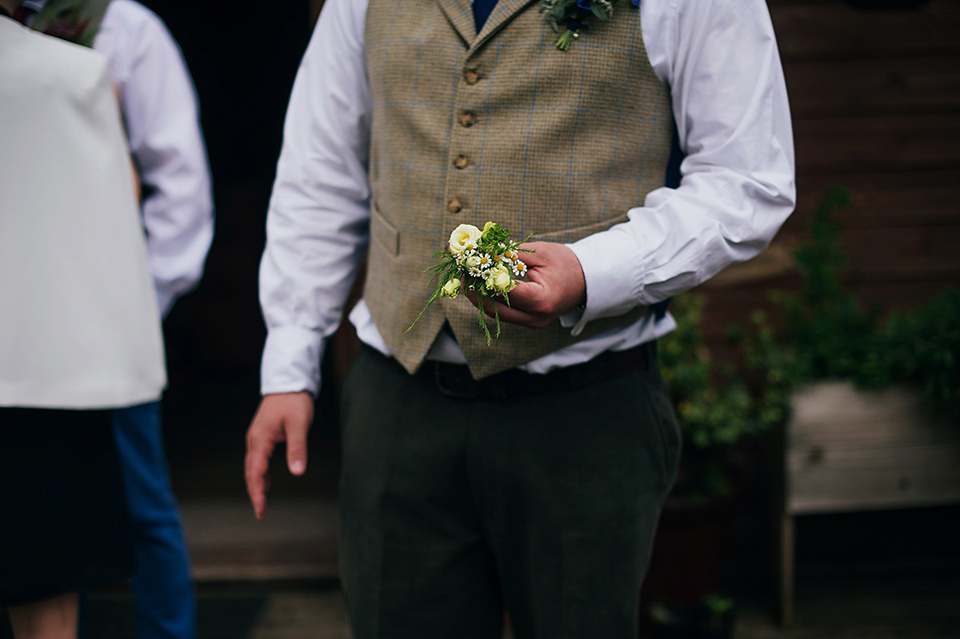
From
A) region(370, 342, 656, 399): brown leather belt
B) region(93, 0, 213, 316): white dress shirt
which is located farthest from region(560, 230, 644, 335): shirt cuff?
region(93, 0, 213, 316): white dress shirt

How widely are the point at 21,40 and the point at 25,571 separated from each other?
32.1 inches

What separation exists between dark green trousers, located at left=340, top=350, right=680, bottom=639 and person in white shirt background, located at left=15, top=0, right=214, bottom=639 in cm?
94

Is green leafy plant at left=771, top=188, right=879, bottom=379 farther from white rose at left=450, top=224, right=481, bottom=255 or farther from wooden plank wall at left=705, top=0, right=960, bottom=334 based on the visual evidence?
white rose at left=450, top=224, right=481, bottom=255

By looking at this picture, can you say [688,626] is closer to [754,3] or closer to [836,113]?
[836,113]

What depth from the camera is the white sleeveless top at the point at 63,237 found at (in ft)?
4.31

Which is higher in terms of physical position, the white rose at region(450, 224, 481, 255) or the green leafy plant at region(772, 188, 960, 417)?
the white rose at region(450, 224, 481, 255)

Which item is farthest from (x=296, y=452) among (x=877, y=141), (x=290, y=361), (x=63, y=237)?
(x=877, y=141)

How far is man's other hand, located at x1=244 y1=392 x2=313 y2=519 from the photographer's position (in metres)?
1.33

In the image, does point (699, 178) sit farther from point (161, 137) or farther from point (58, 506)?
point (161, 137)

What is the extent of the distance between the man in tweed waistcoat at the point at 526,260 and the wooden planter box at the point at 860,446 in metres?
1.39

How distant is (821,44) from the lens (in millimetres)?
2732

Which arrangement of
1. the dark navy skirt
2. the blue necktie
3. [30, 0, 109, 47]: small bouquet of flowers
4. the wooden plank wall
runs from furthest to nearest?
the wooden plank wall < [30, 0, 109, 47]: small bouquet of flowers < the dark navy skirt < the blue necktie

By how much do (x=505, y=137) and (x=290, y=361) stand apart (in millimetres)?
497

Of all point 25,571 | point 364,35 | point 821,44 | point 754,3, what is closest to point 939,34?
point 821,44
